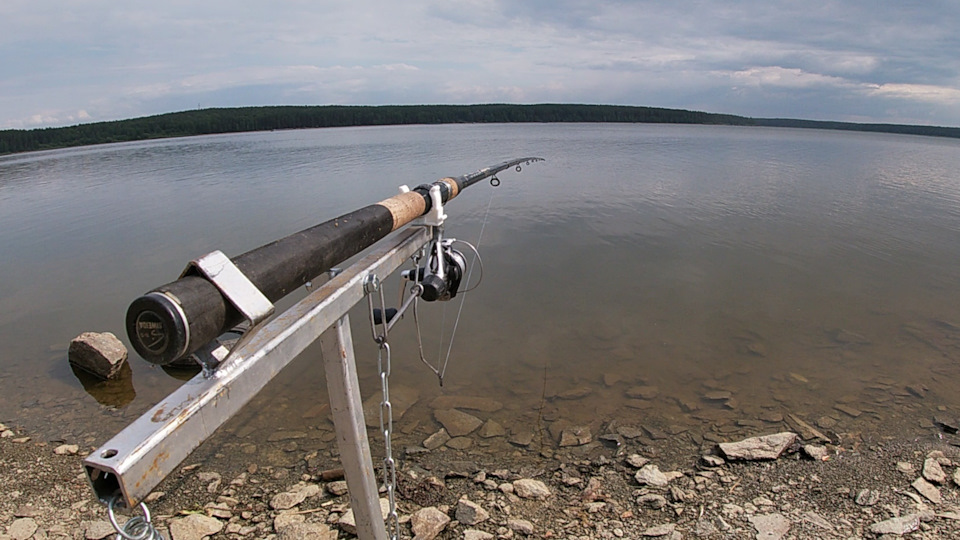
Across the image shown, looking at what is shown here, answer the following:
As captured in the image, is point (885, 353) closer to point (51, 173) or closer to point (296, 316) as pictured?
point (296, 316)

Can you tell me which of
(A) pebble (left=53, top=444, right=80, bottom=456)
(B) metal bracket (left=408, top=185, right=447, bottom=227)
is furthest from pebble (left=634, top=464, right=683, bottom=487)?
(A) pebble (left=53, top=444, right=80, bottom=456)

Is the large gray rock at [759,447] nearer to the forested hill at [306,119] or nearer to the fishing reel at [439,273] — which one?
the fishing reel at [439,273]

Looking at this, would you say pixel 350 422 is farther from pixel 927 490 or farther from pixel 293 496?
pixel 927 490

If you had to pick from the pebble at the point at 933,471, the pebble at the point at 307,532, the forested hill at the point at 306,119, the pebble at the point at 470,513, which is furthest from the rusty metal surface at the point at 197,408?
the forested hill at the point at 306,119

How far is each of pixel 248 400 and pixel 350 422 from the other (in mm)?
730

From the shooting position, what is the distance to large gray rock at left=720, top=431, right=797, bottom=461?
4195mm

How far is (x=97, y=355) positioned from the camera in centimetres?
609

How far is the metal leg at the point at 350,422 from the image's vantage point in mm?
1890

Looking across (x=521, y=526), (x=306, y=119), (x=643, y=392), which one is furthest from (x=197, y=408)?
(x=306, y=119)

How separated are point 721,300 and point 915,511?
17.3 ft

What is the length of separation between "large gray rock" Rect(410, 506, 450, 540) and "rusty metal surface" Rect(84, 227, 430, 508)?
2.23 metres

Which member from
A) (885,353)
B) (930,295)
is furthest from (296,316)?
(930,295)

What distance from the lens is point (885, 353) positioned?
21.5 feet

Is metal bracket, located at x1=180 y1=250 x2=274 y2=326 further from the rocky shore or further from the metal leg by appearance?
the rocky shore
